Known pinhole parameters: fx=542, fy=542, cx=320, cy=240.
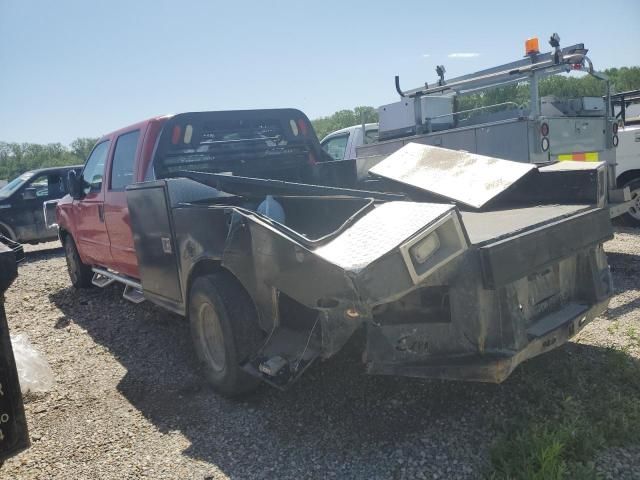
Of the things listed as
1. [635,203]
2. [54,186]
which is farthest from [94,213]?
[635,203]

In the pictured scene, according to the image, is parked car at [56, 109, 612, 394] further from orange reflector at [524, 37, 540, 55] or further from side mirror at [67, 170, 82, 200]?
orange reflector at [524, 37, 540, 55]

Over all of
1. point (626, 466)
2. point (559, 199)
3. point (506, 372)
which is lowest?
point (626, 466)

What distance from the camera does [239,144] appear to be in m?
5.24

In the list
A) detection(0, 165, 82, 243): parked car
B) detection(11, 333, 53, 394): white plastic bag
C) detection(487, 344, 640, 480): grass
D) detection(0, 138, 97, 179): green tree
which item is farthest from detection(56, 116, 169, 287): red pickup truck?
detection(0, 138, 97, 179): green tree

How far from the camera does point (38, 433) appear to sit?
132 inches

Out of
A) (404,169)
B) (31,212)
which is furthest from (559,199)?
(31,212)

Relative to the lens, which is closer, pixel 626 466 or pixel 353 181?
pixel 626 466

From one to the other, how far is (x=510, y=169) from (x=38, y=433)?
11.3 feet

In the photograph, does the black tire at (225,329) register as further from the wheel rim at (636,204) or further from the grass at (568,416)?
the wheel rim at (636,204)

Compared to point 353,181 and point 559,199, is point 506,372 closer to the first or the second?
point 559,199

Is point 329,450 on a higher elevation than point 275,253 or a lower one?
lower

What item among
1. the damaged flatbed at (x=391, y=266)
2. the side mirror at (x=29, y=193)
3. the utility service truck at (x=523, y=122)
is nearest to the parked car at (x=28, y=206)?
the side mirror at (x=29, y=193)

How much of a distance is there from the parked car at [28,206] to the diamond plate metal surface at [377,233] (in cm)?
1017

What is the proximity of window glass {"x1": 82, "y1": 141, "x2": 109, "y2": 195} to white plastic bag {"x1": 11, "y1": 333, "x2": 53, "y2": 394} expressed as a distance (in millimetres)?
2161
